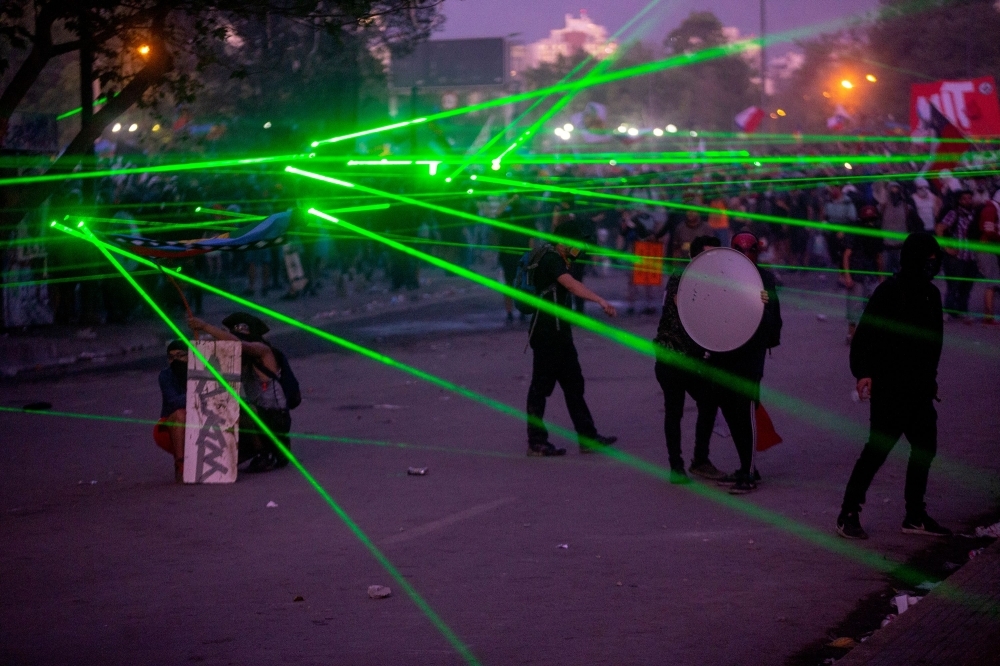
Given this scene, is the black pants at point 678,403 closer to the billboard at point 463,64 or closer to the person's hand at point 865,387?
the person's hand at point 865,387

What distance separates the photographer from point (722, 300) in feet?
26.7

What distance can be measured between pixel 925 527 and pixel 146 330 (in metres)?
14.7

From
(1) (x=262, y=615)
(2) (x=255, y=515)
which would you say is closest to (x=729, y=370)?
(2) (x=255, y=515)

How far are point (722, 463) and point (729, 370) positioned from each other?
4.32 feet

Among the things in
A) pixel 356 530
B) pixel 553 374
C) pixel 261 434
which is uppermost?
pixel 553 374

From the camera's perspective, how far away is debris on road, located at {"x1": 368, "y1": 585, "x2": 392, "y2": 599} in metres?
6.03

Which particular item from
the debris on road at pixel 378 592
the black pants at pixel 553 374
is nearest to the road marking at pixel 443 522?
the debris on road at pixel 378 592

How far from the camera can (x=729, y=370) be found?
8156mm

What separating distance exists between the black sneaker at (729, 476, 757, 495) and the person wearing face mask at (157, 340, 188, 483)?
149 inches

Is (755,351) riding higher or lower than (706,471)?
higher

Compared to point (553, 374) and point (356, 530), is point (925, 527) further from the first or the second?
point (553, 374)

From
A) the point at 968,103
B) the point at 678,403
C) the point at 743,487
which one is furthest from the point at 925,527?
the point at 968,103

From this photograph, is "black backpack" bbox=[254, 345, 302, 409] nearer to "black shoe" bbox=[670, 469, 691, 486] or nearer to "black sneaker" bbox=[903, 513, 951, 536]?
"black shoe" bbox=[670, 469, 691, 486]

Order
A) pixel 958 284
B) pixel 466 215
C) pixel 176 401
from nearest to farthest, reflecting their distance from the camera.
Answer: pixel 176 401
pixel 958 284
pixel 466 215
